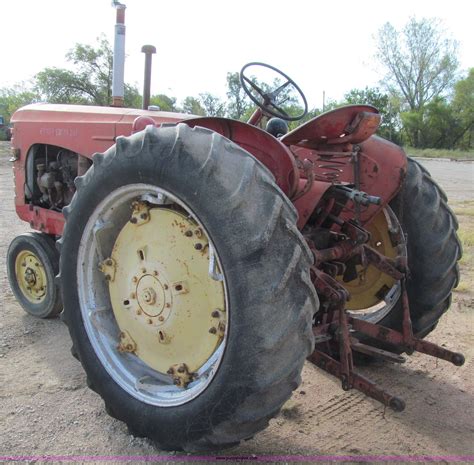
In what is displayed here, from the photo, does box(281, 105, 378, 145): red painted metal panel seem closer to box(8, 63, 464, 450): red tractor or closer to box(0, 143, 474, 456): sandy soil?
box(8, 63, 464, 450): red tractor

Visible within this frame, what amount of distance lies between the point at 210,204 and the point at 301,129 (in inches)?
38.6

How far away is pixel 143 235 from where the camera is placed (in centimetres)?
238

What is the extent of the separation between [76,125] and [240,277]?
2447 mm

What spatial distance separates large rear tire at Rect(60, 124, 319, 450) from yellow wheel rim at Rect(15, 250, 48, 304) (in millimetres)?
2292

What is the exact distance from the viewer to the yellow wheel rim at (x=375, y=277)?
3271 millimetres

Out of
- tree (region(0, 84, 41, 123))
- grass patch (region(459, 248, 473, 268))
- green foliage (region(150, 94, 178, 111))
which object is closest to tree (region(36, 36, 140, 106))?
green foliage (region(150, 94, 178, 111))

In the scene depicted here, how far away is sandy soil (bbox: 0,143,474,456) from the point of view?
8.07 ft

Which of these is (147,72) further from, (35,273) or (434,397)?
(434,397)

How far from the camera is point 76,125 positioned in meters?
3.79

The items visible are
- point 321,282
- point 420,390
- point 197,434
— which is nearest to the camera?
point 197,434

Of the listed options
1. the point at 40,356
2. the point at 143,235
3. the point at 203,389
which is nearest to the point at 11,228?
the point at 40,356

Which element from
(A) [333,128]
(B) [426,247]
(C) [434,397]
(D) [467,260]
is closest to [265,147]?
(A) [333,128]

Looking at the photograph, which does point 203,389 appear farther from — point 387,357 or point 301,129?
point 301,129

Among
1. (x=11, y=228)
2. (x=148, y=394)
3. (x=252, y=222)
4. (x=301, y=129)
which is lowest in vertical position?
(x=11, y=228)
